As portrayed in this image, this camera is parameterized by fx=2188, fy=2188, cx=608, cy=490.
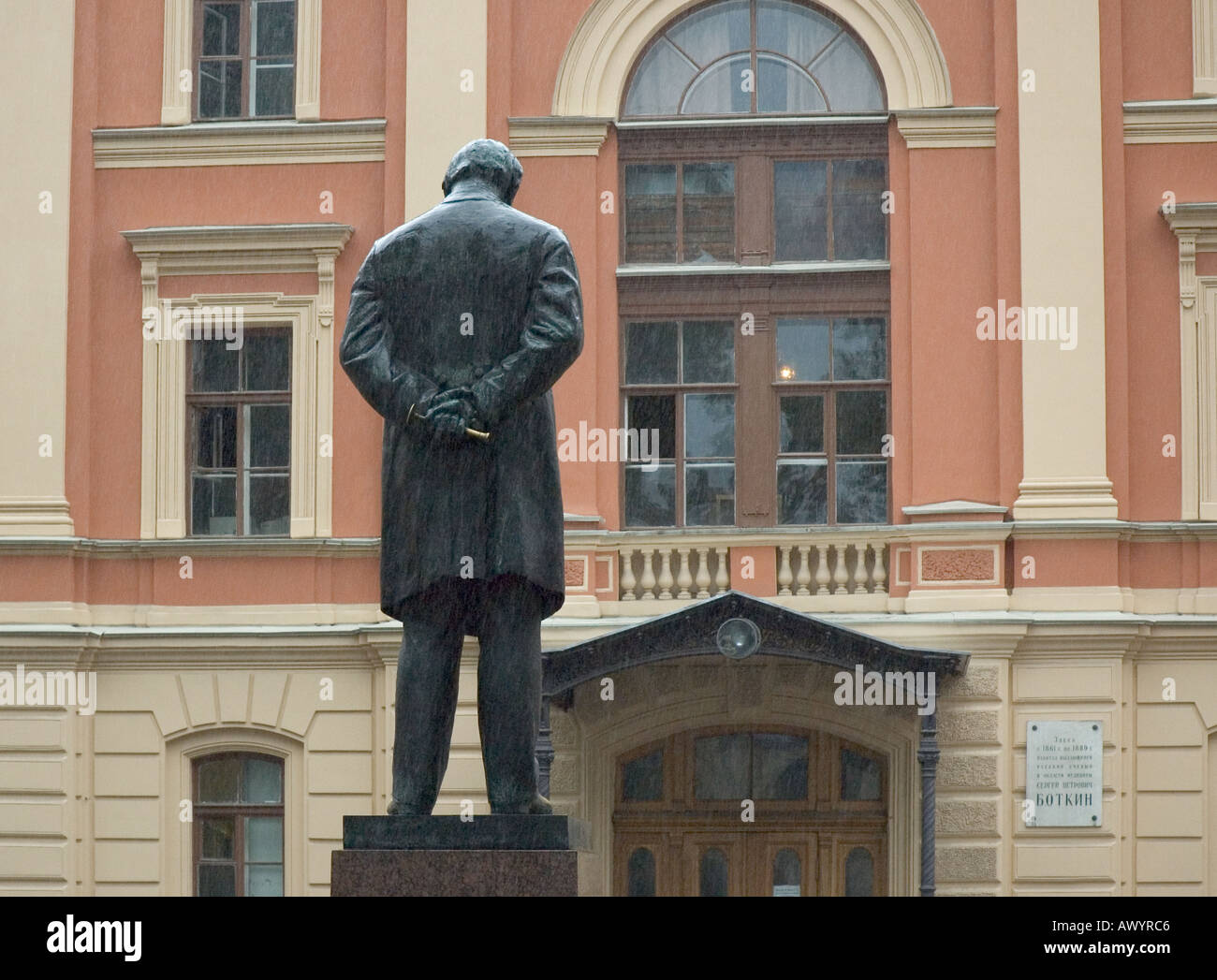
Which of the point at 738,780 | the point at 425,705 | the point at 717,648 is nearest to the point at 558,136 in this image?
the point at 717,648

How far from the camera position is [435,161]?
1925 centimetres

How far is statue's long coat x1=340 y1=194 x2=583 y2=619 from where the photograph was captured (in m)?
7.53

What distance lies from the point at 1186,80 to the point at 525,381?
1309cm

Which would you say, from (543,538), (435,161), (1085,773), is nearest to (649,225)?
(435,161)

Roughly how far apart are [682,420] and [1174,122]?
16.3 ft

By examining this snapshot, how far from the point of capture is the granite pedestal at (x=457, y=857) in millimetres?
7086

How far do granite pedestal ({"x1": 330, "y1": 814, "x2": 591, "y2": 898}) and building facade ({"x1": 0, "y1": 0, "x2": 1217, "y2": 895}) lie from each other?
36.4ft

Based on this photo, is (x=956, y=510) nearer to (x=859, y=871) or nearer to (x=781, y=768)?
(x=781, y=768)

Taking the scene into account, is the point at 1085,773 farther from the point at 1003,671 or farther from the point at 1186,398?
the point at 1186,398

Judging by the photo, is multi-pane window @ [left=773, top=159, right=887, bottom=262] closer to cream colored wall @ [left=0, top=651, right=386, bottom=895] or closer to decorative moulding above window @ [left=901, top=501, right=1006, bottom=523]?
decorative moulding above window @ [left=901, top=501, right=1006, bottom=523]

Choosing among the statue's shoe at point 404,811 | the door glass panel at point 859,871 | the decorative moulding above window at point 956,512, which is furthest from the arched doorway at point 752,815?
the statue's shoe at point 404,811

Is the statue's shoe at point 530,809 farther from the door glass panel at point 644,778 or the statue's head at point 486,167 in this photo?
the door glass panel at point 644,778

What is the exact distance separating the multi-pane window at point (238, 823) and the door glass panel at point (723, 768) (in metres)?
3.72

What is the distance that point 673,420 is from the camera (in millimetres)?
19312
